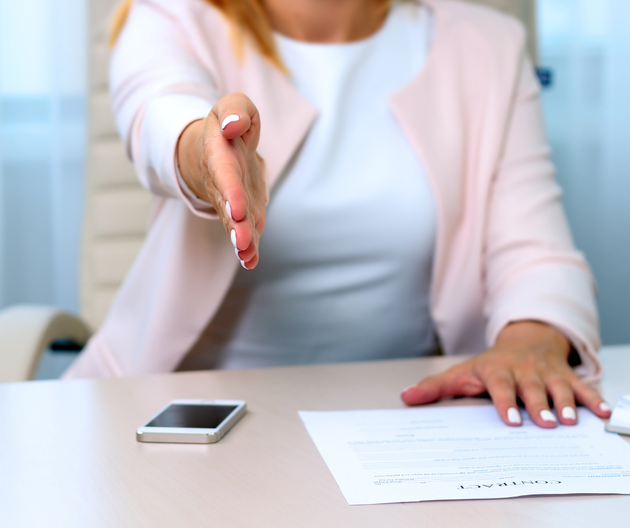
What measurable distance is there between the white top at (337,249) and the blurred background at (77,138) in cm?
60

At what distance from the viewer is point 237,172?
0.39 m

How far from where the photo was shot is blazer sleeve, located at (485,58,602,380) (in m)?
0.66

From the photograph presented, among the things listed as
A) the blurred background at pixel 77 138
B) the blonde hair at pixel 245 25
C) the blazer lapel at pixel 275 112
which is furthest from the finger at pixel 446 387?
the blurred background at pixel 77 138

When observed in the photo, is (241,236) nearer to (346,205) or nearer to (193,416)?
(193,416)

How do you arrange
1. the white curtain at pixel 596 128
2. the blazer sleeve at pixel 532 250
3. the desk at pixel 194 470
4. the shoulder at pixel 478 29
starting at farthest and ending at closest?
1. the white curtain at pixel 596 128
2. the shoulder at pixel 478 29
3. the blazer sleeve at pixel 532 250
4. the desk at pixel 194 470

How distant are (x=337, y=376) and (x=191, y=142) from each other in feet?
0.87

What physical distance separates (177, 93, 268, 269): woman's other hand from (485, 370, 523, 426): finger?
0.24 metres

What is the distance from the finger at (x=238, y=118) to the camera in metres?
0.40

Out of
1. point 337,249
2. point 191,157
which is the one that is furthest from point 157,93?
point 337,249

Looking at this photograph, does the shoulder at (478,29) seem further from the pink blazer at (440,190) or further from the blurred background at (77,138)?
the blurred background at (77,138)

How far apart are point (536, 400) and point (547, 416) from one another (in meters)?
0.02

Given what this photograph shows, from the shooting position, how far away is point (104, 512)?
0.36 m

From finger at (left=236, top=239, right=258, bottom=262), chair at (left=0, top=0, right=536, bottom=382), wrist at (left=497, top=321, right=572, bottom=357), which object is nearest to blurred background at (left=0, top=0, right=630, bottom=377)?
chair at (left=0, top=0, right=536, bottom=382)

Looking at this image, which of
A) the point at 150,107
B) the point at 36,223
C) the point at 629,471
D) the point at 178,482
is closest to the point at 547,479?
the point at 629,471
